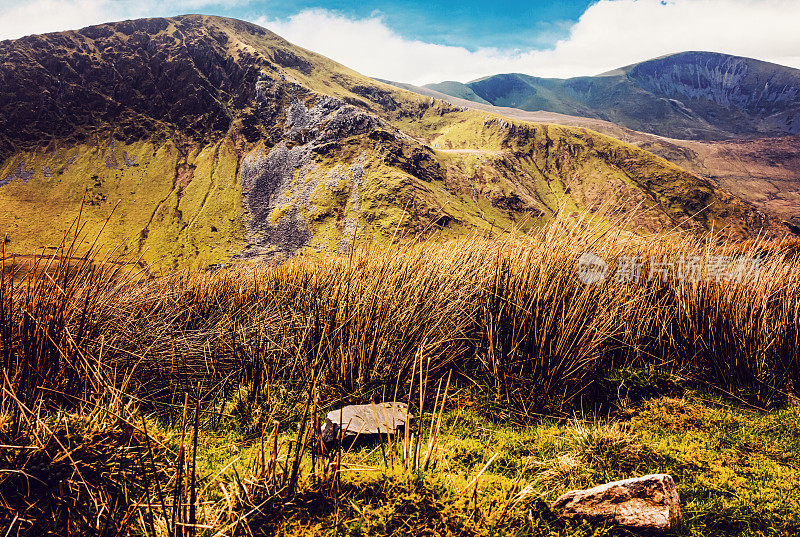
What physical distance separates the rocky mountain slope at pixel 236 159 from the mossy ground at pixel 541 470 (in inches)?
2526

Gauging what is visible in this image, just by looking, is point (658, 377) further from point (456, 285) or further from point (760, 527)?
point (456, 285)

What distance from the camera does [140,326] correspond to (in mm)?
3207

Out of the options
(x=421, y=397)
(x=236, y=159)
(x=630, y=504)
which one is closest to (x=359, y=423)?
(x=421, y=397)

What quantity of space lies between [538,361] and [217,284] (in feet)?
14.8

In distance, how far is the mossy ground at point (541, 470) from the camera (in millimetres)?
1376

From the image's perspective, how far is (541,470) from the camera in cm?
192

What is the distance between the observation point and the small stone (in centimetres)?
151

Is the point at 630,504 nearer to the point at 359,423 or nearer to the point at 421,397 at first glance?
the point at 421,397

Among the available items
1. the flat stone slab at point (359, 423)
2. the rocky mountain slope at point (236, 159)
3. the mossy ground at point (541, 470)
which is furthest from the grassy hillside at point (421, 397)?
the rocky mountain slope at point (236, 159)

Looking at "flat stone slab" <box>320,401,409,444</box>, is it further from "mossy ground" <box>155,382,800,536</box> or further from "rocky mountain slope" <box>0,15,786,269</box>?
"rocky mountain slope" <box>0,15,786,269</box>

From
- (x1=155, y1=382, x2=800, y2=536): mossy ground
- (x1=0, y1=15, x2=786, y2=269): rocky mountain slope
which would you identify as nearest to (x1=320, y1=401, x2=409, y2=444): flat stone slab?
(x1=155, y1=382, x2=800, y2=536): mossy ground

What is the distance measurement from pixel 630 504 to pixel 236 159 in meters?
117

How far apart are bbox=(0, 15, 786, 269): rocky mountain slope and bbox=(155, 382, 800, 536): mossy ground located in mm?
64166

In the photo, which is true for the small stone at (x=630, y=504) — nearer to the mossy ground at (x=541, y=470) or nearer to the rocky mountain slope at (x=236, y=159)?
the mossy ground at (x=541, y=470)
